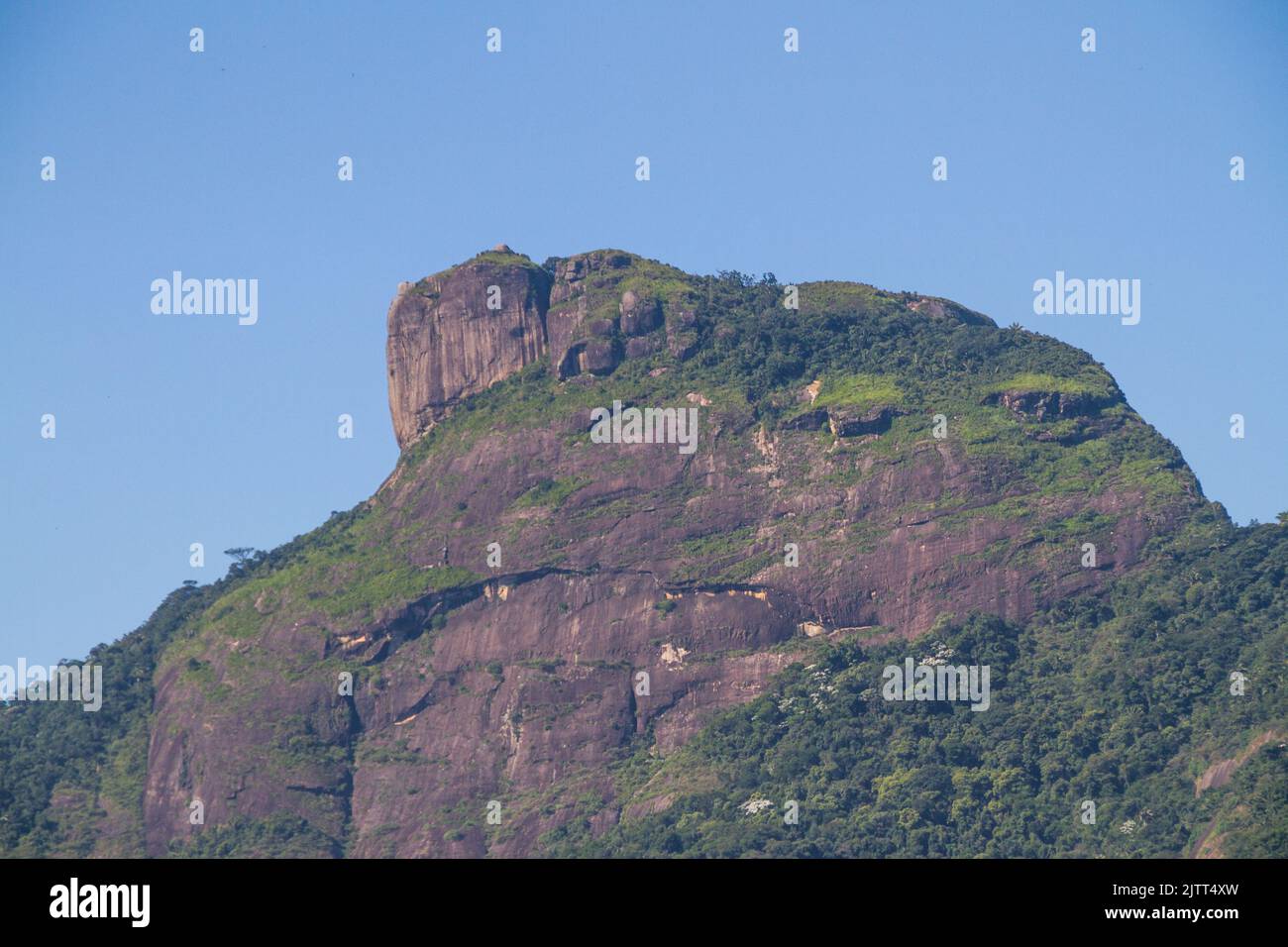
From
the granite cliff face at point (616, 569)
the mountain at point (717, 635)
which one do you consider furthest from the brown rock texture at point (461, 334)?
the granite cliff face at point (616, 569)

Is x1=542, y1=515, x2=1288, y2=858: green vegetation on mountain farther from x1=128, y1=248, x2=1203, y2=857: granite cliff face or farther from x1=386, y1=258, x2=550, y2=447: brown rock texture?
x1=386, y1=258, x2=550, y2=447: brown rock texture

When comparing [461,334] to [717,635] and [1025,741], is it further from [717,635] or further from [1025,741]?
[1025,741]

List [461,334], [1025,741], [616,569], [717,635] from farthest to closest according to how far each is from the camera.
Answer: [461,334] → [616,569] → [717,635] → [1025,741]

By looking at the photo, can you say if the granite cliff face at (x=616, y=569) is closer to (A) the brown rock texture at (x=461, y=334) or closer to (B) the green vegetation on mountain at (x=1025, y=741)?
(B) the green vegetation on mountain at (x=1025, y=741)

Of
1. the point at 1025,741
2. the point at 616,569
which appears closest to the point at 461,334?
the point at 616,569

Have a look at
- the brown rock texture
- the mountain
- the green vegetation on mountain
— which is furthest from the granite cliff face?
the brown rock texture
